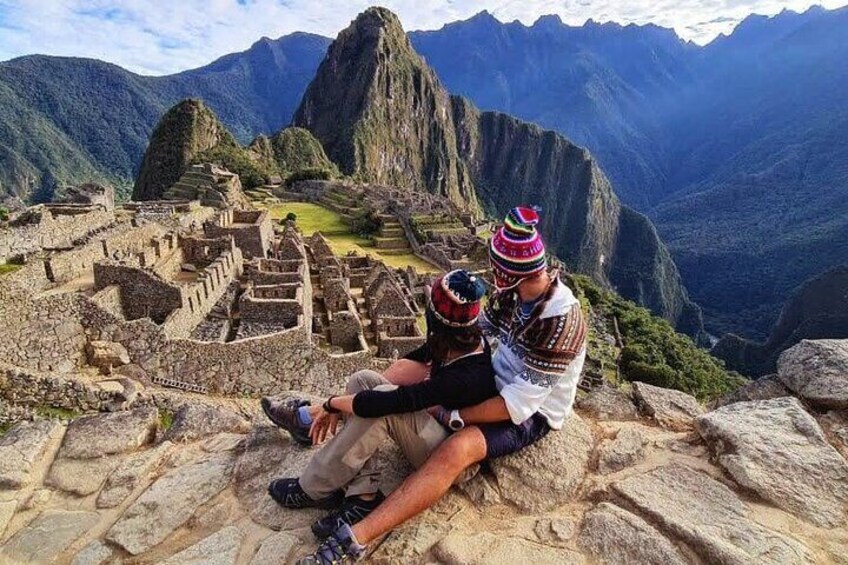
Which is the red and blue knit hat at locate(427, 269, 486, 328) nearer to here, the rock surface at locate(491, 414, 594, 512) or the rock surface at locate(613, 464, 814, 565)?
the rock surface at locate(491, 414, 594, 512)

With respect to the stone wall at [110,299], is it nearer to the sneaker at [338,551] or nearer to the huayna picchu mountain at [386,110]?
the sneaker at [338,551]

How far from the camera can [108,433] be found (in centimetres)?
481

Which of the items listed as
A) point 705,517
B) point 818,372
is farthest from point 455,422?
point 818,372

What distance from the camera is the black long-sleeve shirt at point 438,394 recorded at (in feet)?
11.3

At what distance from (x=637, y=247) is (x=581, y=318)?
527 ft

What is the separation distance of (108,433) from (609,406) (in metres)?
4.51

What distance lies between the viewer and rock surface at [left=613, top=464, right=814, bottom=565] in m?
3.09

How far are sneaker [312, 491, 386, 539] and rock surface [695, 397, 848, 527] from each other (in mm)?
2423

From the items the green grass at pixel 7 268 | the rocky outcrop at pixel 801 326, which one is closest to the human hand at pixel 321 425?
the green grass at pixel 7 268

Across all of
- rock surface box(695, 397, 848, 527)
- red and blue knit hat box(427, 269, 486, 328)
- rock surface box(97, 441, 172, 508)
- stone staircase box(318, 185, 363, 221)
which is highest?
red and blue knit hat box(427, 269, 486, 328)

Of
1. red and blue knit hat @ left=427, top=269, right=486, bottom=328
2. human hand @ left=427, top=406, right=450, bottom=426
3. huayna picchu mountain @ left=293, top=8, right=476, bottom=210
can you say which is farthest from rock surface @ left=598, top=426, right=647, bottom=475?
huayna picchu mountain @ left=293, top=8, right=476, bottom=210

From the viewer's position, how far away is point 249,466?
4.33 m

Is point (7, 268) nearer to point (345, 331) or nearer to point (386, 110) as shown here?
point (345, 331)

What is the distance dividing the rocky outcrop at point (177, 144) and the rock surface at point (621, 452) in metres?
74.4
